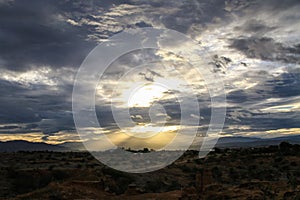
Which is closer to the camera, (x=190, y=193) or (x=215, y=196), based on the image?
(x=215, y=196)

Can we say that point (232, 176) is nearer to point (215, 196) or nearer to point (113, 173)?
point (113, 173)

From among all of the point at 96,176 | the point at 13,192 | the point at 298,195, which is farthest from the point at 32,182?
the point at 298,195

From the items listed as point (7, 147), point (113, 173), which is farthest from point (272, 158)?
point (7, 147)

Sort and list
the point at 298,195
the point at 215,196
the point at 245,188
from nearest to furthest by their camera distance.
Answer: the point at 298,195 → the point at 215,196 → the point at 245,188

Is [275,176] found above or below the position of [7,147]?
below

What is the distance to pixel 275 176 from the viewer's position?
33812mm

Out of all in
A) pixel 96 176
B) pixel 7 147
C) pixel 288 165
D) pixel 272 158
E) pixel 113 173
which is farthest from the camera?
pixel 7 147

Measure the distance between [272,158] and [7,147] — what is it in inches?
5980

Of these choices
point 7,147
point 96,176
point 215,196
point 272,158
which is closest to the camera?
point 215,196

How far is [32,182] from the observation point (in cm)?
2980

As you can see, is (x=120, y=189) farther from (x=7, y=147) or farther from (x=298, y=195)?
(x=7, y=147)

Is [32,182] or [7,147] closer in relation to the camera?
[32,182]

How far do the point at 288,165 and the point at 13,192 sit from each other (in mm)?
26686

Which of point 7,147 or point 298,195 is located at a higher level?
point 7,147
